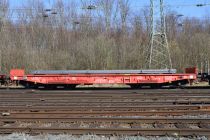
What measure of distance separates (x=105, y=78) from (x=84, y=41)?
832 inches

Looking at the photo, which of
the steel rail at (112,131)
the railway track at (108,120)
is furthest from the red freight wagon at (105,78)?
the steel rail at (112,131)

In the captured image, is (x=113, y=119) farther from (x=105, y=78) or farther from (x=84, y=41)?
(x=84, y=41)

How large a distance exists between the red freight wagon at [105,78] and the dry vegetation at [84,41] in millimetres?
15700

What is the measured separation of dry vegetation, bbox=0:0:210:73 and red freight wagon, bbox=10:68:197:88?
1570cm

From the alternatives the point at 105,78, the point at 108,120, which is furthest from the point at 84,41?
the point at 108,120

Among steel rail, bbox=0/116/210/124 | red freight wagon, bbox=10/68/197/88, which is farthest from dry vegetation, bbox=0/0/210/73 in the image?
steel rail, bbox=0/116/210/124

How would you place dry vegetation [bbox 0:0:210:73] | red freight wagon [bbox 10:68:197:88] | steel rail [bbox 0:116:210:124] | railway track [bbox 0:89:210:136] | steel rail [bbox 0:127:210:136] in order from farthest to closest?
dry vegetation [bbox 0:0:210:73] < red freight wagon [bbox 10:68:197:88] < steel rail [bbox 0:116:210:124] < railway track [bbox 0:89:210:136] < steel rail [bbox 0:127:210:136]

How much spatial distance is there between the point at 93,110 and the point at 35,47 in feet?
134

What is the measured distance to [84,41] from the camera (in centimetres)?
5066

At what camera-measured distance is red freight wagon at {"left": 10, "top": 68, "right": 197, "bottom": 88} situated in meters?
29.5

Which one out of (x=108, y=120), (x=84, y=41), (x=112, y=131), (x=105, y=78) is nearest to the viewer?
(x=112, y=131)

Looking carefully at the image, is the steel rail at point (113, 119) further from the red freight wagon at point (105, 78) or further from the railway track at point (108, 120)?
the red freight wagon at point (105, 78)

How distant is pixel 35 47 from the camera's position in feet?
179

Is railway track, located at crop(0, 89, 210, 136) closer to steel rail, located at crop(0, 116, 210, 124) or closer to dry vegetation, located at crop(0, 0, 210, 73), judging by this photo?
steel rail, located at crop(0, 116, 210, 124)
